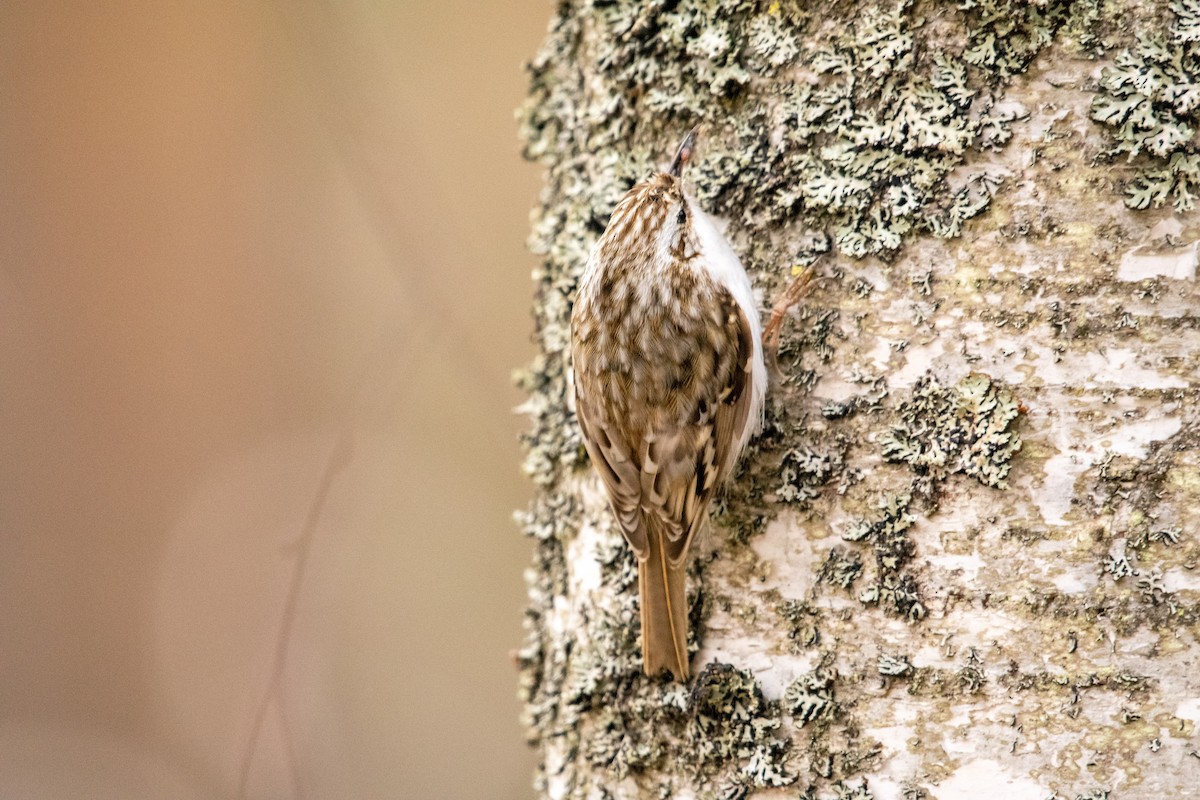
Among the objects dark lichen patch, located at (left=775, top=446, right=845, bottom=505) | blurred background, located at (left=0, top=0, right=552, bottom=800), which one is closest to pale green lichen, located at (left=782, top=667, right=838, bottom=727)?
dark lichen patch, located at (left=775, top=446, right=845, bottom=505)

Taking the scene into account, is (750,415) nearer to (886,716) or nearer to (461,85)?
(886,716)

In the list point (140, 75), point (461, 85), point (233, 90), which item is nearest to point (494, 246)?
point (461, 85)

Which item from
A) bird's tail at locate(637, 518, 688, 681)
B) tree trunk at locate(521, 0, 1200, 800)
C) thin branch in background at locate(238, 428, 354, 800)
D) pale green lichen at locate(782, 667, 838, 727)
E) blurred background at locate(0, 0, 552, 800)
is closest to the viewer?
tree trunk at locate(521, 0, 1200, 800)

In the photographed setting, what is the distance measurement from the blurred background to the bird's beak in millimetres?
2206

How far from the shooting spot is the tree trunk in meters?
1.23

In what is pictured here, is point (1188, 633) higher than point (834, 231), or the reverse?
point (834, 231)

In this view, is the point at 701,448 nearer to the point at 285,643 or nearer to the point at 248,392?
the point at 285,643

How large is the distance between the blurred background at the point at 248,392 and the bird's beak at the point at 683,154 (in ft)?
7.24

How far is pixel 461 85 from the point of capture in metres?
4.85

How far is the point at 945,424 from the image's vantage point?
133 cm

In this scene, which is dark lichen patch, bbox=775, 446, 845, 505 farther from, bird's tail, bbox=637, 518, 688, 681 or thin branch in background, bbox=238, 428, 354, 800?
thin branch in background, bbox=238, 428, 354, 800

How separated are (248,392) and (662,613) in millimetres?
3283

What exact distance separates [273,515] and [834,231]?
3253mm

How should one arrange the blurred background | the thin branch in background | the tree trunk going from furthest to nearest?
the blurred background
the thin branch in background
the tree trunk
